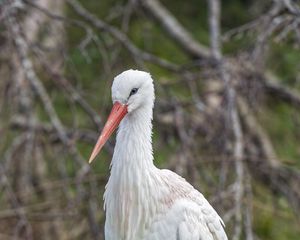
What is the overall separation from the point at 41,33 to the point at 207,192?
1894mm

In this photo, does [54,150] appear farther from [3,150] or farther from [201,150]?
[201,150]

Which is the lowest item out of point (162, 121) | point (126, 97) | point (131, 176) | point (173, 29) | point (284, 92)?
point (131, 176)

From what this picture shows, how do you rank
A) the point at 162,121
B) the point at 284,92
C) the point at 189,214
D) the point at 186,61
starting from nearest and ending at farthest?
1. the point at 189,214
2. the point at 284,92
3. the point at 162,121
4. the point at 186,61

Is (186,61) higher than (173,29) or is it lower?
lower

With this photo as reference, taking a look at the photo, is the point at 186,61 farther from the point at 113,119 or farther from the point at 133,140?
the point at 113,119

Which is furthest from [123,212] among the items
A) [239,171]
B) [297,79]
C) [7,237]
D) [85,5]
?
[85,5]

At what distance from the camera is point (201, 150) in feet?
21.5

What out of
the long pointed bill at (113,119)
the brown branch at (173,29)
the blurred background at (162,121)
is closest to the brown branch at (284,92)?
the blurred background at (162,121)

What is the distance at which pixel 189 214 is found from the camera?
404cm

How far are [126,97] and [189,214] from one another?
59cm

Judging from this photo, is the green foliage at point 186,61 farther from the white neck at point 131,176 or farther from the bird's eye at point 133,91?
the bird's eye at point 133,91

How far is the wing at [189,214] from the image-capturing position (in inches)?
159

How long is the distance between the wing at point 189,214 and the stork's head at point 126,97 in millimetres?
409

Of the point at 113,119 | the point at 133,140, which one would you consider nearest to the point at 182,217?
the point at 133,140
